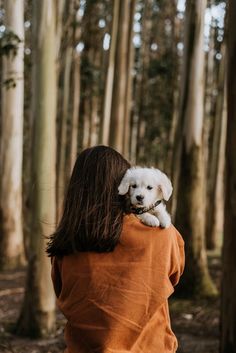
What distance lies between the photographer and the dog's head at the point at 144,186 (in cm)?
241

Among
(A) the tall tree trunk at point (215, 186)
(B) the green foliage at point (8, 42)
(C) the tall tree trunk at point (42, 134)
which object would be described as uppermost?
(B) the green foliage at point (8, 42)

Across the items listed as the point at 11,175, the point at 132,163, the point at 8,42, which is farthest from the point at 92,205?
the point at 11,175

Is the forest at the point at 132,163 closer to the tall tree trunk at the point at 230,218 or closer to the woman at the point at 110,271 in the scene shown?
the tall tree trunk at the point at 230,218

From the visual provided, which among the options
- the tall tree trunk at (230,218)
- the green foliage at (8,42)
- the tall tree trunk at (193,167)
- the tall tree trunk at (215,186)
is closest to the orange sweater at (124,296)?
the tall tree trunk at (230,218)

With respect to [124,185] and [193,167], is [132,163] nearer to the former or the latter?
[193,167]

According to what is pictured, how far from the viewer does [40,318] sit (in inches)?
285

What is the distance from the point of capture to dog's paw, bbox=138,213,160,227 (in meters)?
2.37

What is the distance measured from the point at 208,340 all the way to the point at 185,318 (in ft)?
3.68

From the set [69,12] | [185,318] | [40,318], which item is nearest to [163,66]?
[69,12]

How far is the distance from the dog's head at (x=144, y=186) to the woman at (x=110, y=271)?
0.18ft

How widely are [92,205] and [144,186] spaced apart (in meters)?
0.25

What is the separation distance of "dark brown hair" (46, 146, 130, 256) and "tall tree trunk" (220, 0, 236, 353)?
2800mm

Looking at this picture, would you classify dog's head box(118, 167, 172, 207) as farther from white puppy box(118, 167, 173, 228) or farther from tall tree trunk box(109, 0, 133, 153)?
tall tree trunk box(109, 0, 133, 153)

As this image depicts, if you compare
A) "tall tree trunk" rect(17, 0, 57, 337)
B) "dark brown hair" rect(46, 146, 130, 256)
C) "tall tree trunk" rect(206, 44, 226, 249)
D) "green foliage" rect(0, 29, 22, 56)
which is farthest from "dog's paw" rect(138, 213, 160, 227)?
"tall tree trunk" rect(206, 44, 226, 249)
